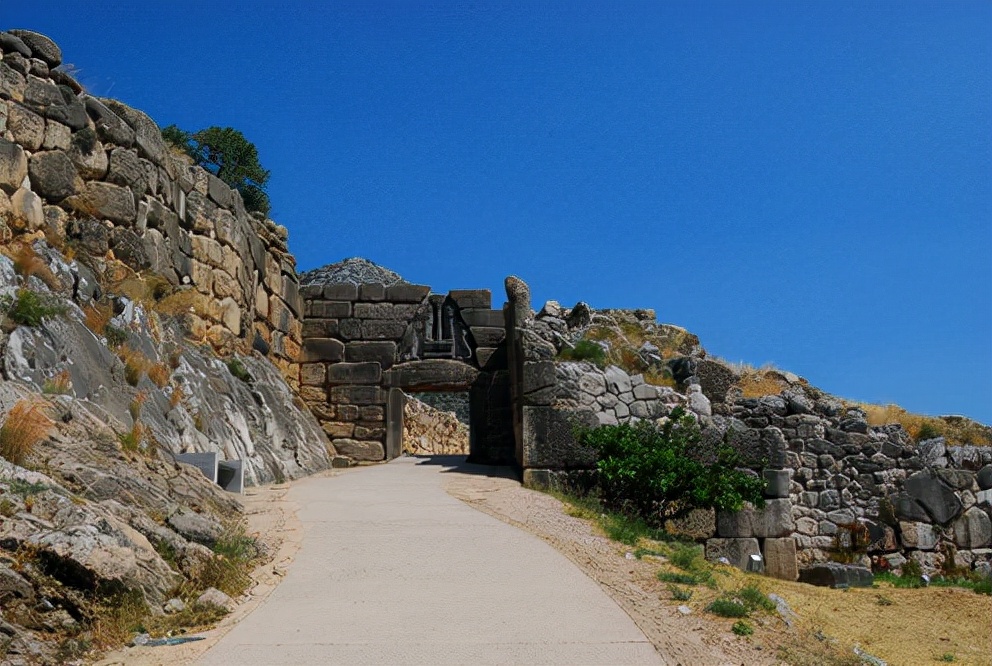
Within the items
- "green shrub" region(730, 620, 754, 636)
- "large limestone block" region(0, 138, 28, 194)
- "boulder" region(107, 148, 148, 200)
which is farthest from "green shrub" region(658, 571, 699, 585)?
"boulder" region(107, 148, 148, 200)

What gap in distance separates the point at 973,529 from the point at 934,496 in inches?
29.0

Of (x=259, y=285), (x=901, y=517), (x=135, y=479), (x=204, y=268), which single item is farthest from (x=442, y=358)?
(x=135, y=479)

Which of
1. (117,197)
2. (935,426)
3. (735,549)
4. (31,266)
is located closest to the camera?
(31,266)

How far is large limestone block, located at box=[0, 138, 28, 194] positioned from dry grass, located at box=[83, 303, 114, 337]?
164 centimetres

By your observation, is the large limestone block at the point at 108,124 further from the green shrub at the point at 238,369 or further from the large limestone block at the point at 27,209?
the green shrub at the point at 238,369

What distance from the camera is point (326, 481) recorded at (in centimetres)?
1279

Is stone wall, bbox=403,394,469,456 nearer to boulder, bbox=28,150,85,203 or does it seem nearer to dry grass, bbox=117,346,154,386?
boulder, bbox=28,150,85,203

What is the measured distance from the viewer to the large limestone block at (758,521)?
1134 cm

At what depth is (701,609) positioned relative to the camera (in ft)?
22.1

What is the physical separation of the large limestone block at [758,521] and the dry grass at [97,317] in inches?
297

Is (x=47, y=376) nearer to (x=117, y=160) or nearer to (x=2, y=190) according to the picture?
(x=2, y=190)

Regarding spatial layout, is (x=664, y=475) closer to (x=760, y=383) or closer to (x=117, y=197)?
(x=760, y=383)

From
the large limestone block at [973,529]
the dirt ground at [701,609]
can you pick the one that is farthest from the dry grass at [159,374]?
the large limestone block at [973,529]

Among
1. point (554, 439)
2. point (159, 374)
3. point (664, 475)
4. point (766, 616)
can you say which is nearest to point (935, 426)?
point (664, 475)
